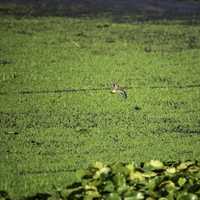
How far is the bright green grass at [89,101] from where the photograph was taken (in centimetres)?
683

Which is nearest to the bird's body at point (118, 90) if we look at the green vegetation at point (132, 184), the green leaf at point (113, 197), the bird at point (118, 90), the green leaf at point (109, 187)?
the bird at point (118, 90)

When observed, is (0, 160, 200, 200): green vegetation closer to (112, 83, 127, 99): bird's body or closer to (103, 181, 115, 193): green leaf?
(103, 181, 115, 193): green leaf

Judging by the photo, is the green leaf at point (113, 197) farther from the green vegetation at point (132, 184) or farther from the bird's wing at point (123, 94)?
the bird's wing at point (123, 94)

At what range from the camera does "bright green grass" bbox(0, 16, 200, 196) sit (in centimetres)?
683

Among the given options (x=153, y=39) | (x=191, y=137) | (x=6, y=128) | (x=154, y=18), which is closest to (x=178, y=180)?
(x=191, y=137)

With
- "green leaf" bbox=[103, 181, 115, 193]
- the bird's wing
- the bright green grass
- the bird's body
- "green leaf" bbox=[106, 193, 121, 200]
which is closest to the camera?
"green leaf" bbox=[106, 193, 121, 200]

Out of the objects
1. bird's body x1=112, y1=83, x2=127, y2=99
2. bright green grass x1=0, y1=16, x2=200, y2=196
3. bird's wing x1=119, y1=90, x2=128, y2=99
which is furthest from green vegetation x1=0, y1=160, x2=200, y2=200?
bird's body x1=112, y1=83, x2=127, y2=99

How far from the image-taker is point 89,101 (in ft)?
29.9

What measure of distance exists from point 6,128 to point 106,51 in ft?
17.5

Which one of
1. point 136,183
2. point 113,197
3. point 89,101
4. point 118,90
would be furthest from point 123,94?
point 113,197

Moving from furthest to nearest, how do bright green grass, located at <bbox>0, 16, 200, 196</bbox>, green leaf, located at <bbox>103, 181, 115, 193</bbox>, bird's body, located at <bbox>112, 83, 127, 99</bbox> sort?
bird's body, located at <bbox>112, 83, 127, 99</bbox> → bright green grass, located at <bbox>0, 16, 200, 196</bbox> → green leaf, located at <bbox>103, 181, 115, 193</bbox>

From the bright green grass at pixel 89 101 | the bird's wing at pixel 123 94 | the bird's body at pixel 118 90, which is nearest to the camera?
the bright green grass at pixel 89 101

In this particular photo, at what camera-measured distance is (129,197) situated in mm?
5297

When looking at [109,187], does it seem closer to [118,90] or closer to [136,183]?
[136,183]
